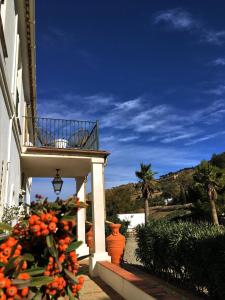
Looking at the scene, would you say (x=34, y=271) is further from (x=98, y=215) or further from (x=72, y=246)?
(x=98, y=215)

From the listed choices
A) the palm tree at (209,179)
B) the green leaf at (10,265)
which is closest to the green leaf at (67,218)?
the green leaf at (10,265)

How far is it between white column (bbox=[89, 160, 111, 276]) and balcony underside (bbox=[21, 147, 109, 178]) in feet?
0.95

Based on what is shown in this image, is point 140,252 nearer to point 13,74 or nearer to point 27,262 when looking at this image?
point 13,74

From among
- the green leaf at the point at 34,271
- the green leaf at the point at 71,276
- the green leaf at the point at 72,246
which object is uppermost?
the green leaf at the point at 72,246

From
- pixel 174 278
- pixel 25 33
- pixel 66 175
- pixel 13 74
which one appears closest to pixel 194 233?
pixel 174 278

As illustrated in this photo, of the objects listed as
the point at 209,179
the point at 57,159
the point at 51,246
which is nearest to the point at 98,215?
the point at 57,159

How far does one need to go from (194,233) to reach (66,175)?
308 inches

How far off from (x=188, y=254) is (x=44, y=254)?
5.15 metres

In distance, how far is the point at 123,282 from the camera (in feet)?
21.6

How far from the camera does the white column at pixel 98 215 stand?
9344 mm

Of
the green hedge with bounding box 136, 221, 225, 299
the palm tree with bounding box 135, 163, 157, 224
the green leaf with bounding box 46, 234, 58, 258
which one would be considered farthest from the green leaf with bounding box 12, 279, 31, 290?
the palm tree with bounding box 135, 163, 157, 224

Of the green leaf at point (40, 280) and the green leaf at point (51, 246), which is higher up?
the green leaf at point (51, 246)

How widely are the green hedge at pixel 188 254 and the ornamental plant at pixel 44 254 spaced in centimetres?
403

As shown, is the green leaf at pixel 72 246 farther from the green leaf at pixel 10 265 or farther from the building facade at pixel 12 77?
the building facade at pixel 12 77
